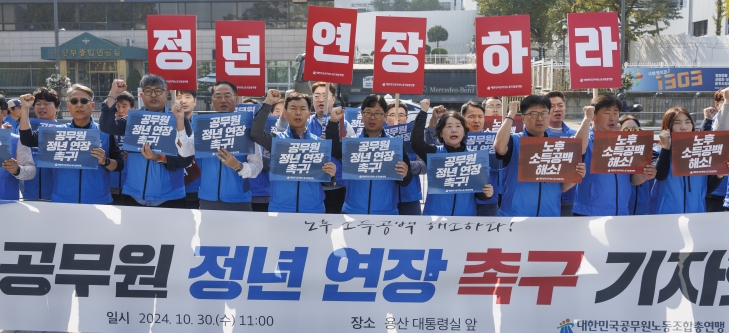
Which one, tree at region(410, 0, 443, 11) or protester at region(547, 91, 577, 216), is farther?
tree at region(410, 0, 443, 11)

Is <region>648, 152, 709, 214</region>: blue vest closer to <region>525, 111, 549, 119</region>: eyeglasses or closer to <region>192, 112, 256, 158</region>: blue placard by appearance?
<region>525, 111, 549, 119</region>: eyeglasses

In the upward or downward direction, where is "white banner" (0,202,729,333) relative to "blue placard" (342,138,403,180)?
downward

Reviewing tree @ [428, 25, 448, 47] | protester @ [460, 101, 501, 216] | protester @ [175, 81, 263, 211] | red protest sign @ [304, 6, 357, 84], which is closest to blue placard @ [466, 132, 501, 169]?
protester @ [460, 101, 501, 216]

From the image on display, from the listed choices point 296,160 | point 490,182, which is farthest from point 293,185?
point 490,182

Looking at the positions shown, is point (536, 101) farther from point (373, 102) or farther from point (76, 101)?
point (76, 101)

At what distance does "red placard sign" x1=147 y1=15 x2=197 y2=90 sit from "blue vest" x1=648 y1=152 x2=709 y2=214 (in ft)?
12.9

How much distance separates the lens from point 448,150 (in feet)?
18.3

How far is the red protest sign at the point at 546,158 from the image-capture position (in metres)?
5.16

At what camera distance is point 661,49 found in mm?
35312

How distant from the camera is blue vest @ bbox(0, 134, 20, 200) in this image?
237 inches

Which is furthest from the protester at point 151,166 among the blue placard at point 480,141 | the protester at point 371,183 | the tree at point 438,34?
the tree at point 438,34

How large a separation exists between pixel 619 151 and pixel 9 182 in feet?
15.7

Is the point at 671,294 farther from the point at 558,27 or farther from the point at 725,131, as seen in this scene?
the point at 558,27

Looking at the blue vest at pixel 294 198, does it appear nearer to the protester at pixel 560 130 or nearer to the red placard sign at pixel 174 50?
the red placard sign at pixel 174 50
